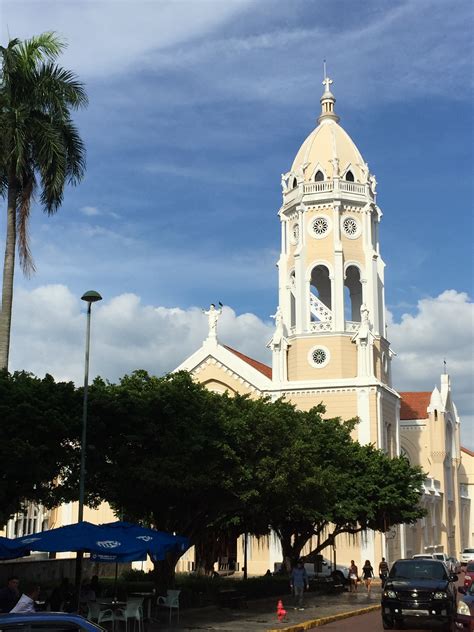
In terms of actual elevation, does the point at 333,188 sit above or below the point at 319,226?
above

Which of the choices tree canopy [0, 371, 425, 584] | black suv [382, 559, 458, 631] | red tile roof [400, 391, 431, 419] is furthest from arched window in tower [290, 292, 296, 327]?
black suv [382, 559, 458, 631]

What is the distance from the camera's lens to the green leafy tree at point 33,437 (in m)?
22.1

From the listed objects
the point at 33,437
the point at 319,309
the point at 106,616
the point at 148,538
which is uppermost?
the point at 319,309

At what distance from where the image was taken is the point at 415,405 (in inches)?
2736

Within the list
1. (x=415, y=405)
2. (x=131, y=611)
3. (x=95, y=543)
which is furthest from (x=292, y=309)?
(x=95, y=543)

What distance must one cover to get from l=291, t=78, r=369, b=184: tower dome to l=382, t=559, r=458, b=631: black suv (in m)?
36.5

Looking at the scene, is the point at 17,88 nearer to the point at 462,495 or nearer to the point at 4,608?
the point at 4,608

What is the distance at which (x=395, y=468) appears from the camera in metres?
39.0

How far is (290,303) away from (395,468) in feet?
57.1

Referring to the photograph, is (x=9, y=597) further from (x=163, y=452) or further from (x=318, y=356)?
(x=318, y=356)

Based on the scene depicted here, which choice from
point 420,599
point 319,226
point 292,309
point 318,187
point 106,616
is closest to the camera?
Result: point 420,599

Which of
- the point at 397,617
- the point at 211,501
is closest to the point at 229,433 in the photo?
the point at 211,501

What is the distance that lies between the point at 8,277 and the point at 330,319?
28.9 metres

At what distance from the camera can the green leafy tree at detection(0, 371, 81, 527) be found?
72.5ft
